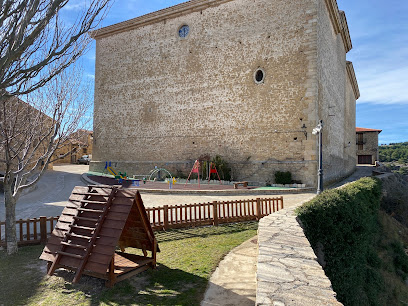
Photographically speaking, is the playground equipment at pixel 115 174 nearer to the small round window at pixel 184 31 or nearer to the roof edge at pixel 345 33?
the small round window at pixel 184 31

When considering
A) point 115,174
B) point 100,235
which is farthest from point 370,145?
point 100,235

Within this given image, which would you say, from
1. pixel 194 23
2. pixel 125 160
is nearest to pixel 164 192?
pixel 125 160

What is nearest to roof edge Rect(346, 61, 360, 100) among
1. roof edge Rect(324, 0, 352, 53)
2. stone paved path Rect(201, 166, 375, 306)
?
roof edge Rect(324, 0, 352, 53)

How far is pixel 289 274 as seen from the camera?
2895mm

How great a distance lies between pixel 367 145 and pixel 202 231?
46.3 meters

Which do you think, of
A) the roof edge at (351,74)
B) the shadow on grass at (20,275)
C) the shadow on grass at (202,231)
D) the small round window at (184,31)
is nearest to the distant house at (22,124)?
the shadow on grass at (20,275)

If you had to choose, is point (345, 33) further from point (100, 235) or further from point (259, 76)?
point (100, 235)

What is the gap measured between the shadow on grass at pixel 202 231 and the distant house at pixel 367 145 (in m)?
44.5

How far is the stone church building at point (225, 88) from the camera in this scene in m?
16.0

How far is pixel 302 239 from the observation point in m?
4.31

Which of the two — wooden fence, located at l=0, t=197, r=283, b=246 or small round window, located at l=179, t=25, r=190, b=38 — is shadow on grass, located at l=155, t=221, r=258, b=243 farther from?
small round window, located at l=179, t=25, r=190, b=38

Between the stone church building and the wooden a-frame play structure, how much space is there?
1234cm

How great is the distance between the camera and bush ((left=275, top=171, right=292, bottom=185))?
51.0 ft

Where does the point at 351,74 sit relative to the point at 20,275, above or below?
above
